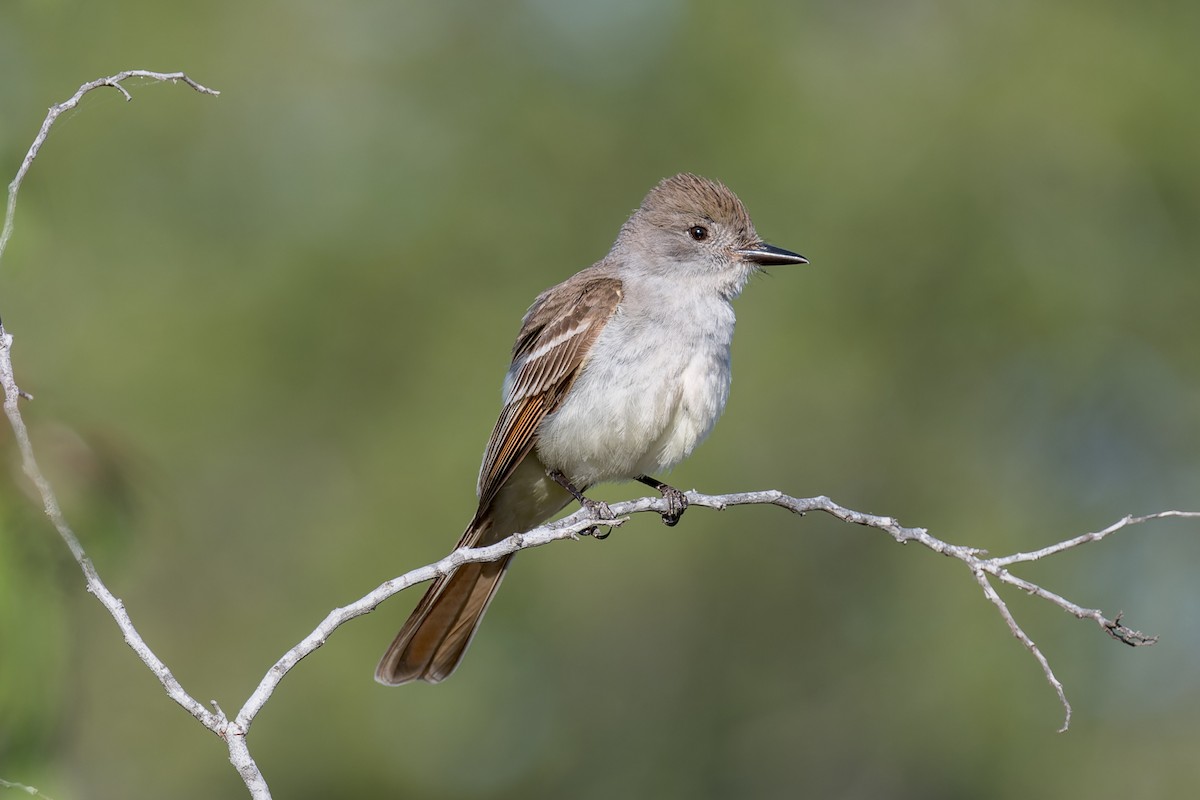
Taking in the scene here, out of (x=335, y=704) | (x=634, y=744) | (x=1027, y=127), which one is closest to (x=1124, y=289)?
(x=1027, y=127)

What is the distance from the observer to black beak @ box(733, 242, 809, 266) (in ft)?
18.1

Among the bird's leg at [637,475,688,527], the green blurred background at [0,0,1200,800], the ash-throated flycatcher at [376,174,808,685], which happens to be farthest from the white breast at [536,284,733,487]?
the green blurred background at [0,0,1200,800]

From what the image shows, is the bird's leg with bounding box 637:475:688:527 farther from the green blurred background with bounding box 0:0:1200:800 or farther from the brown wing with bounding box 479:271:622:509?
the green blurred background with bounding box 0:0:1200:800

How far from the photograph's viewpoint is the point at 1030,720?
10.6 meters

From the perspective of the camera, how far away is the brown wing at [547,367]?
205 inches

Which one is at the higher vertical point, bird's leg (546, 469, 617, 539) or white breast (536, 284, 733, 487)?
white breast (536, 284, 733, 487)

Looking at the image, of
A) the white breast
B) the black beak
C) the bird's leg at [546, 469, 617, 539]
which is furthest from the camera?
the black beak

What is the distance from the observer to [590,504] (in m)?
4.89

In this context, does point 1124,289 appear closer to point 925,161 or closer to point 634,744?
point 925,161

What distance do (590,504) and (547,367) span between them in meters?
0.65

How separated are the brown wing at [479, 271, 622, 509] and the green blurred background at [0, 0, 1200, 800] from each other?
403cm

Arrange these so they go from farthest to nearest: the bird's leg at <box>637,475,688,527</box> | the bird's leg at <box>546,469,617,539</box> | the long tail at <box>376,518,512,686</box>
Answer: the long tail at <box>376,518,512,686</box> < the bird's leg at <box>637,475,688,527</box> < the bird's leg at <box>546,469,617,539</box>

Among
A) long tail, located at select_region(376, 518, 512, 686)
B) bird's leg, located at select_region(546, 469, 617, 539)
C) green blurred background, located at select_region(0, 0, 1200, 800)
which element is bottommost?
long tail, located at select_region(376, 518, 512, 686)

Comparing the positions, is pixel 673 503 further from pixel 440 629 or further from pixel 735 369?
pixel 735 369
